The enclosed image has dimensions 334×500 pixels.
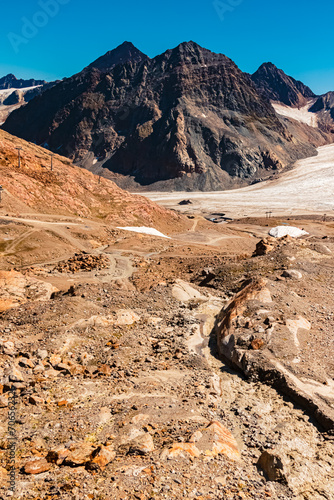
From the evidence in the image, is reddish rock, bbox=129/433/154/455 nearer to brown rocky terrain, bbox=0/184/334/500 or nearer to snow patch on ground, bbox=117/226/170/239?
brown rocky terrain, bbox=0/184/334/500

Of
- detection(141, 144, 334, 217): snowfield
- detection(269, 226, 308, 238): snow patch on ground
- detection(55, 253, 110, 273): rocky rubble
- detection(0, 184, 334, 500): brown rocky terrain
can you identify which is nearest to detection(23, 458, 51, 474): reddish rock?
detection(0, 184, 334, 500): brown rocky terrain

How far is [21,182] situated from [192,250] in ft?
118

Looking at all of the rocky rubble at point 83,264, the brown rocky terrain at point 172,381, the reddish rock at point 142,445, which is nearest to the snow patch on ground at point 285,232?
the brown rocky terrain at point 172,381

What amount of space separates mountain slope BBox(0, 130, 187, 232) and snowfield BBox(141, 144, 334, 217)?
5827cm

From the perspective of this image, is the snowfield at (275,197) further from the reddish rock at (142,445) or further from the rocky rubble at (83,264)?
the reddish rock at (142,445)

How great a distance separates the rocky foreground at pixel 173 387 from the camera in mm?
12320

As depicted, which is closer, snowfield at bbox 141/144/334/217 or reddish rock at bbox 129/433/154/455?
reddish rock at bbox 129/433/154/455

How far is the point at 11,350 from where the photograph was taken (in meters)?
20.6

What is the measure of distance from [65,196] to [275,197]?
11606 centimetres

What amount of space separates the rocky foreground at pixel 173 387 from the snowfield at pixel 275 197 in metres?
107

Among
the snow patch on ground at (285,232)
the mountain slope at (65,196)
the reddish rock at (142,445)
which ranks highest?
the mountain slope at (65,196)

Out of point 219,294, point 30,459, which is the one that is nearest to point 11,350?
point 30,459

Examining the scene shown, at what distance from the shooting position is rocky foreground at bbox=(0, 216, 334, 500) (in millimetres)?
12320

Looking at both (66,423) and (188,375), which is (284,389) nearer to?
(188,375)
